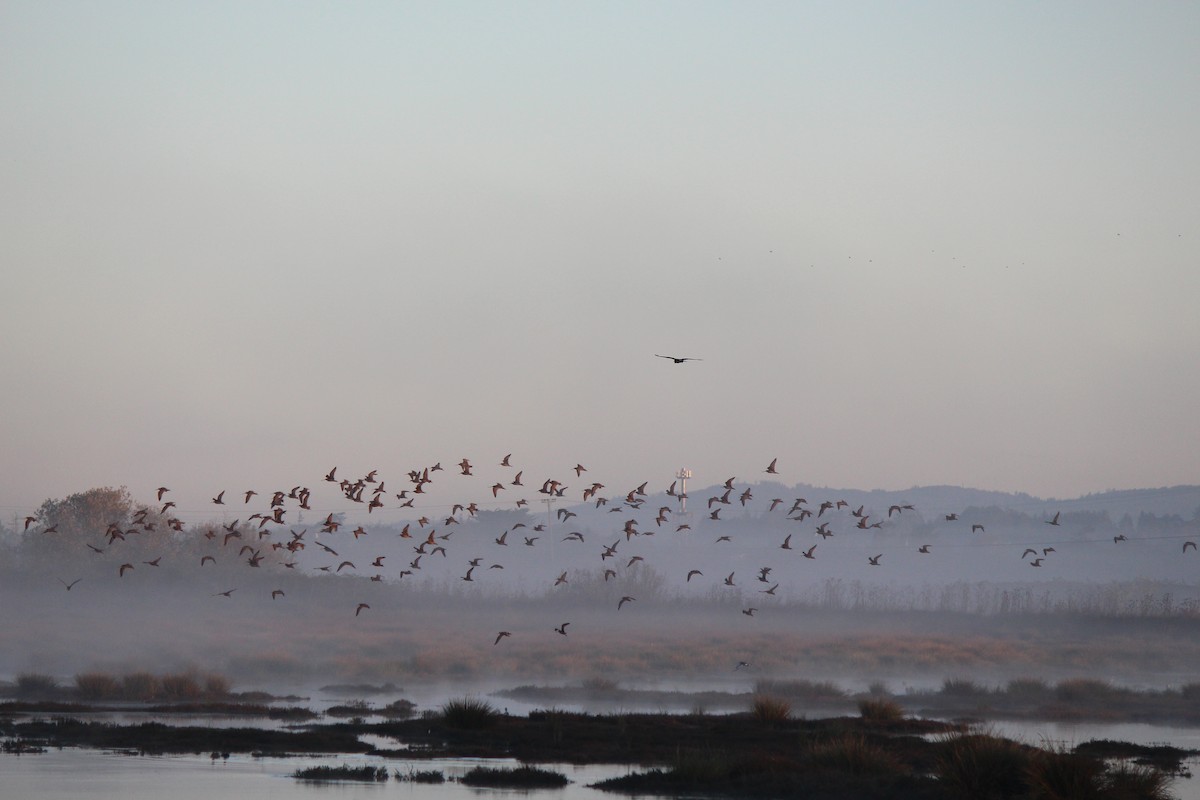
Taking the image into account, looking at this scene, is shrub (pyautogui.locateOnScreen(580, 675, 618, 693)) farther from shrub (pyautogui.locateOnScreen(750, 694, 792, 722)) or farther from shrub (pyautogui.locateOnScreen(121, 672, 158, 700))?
shrub (pyautogui.locateOnScreen(121, 672, 158, 700))

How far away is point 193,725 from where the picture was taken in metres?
39.8

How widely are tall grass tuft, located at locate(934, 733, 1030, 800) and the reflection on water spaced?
267 inches

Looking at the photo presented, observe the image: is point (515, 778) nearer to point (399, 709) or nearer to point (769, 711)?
point (769, 711)

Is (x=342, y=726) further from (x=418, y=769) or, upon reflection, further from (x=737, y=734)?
(x=737, y=734)

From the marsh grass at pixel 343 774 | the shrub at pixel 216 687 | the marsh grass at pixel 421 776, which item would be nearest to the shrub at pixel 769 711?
the marsh grass at pixel 421 776

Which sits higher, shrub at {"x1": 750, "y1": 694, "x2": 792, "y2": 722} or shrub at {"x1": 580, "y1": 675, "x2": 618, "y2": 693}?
shrub at {"x1": 750, "y1": 694, "x2": 792, "y2": 722}

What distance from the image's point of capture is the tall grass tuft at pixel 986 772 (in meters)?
26.8

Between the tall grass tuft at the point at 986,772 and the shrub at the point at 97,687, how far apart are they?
32292 millimetres

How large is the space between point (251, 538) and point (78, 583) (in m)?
14.0

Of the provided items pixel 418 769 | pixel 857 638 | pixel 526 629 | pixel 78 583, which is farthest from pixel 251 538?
pixel 418 769

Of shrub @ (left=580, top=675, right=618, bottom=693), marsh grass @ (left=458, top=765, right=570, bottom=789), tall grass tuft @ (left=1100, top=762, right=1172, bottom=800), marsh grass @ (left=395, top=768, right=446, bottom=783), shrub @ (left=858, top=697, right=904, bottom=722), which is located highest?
tall grass tuft @ (left=1100, top=762, right=1172, bottom=800)

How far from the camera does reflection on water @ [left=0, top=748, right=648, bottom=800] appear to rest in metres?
27.1

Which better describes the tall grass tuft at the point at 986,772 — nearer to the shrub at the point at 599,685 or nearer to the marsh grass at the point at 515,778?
the marsh grass at the point at 515,778

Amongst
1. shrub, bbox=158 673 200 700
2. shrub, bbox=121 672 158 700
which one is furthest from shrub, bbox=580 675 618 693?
shrub, bbox=121 672 158 700
